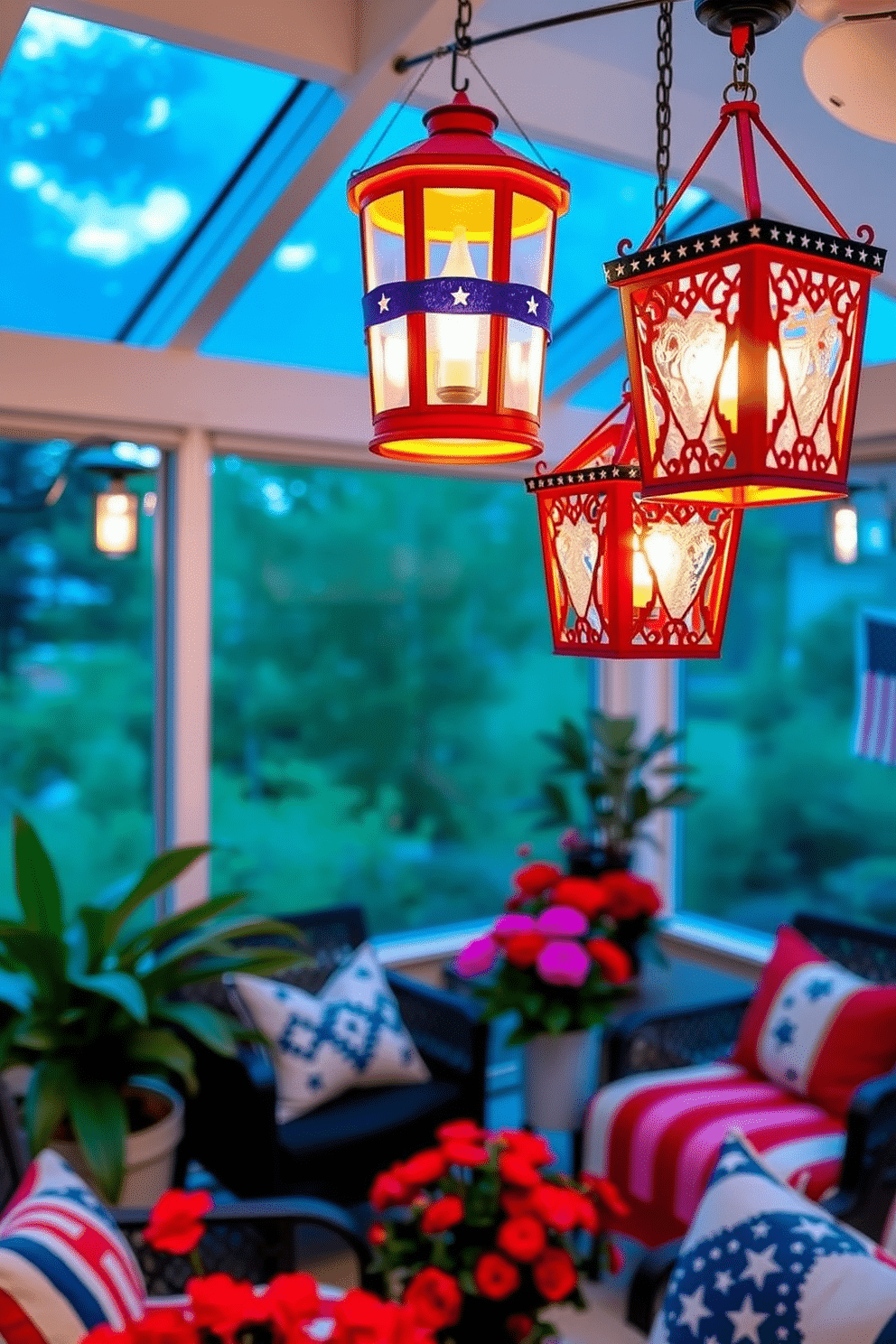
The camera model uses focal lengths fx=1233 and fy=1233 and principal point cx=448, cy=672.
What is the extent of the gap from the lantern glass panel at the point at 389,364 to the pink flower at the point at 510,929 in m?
2.32

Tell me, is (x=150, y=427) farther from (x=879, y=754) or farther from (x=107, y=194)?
(x=879, y=754)

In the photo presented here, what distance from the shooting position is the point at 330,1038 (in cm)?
327

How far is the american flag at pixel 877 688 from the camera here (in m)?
4.02

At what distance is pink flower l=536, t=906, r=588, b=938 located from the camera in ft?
10.5

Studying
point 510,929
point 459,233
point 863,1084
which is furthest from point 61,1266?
point 863,1084

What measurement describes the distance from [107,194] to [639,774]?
2.88 metres

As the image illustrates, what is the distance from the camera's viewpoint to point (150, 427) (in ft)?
11.4

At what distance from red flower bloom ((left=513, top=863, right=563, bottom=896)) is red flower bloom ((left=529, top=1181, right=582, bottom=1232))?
1613 mm

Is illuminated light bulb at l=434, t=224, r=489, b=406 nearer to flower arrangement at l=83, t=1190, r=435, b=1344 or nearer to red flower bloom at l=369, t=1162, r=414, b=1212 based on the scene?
flower arrangement at l=83, t=1190, r=435, b=1344

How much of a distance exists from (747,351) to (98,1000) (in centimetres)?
237

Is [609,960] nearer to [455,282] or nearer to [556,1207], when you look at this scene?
[556,1207]

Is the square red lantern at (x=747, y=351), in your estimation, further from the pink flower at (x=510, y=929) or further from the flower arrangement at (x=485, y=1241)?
the pink flower at (x=510, y=929)

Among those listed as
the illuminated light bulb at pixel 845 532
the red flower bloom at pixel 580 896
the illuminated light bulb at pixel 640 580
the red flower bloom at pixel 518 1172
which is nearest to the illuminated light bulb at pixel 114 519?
the red flower bloom at pixel 580 896

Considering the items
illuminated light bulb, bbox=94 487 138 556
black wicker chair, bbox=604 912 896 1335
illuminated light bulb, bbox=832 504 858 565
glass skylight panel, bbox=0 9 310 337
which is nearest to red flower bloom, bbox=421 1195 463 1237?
black wicker chair, bbox=604 912 896 1335
